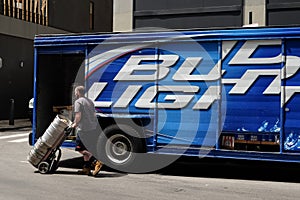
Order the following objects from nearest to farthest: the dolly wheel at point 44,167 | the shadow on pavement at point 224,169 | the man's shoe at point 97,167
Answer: the man's shoe at point 97,167
the dolly wheel at point 44,167
the shadow on pavement at point 224,169

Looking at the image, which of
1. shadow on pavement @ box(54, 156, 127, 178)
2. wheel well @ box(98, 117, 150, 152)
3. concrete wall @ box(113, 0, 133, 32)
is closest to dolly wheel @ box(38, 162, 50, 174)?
shadow on pavement @ box(54, 156, 127, 178)

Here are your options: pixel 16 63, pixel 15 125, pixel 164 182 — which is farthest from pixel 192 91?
pixel 16 63

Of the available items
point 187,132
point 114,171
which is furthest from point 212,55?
point 114,171

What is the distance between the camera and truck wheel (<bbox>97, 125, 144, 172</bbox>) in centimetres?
939

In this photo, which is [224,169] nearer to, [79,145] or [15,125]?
[79,145]

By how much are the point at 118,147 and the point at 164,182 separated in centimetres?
146

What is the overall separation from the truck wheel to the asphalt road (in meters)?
0.26

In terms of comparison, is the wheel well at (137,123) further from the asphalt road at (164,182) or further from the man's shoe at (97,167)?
the man's shoe at (97,167)

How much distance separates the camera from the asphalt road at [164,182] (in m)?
7.45

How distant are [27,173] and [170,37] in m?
3.90

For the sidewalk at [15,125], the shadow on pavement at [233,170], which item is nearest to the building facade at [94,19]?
the sidewalk at [15,125]

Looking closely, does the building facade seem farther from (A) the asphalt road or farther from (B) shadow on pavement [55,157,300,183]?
(A) the asphalt road

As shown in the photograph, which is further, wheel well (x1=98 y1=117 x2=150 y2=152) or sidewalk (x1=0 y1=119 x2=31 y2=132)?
sidewalk (x1=0 y1=119 x2=31 y2=132)

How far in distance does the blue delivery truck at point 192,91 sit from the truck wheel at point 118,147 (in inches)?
0.8
